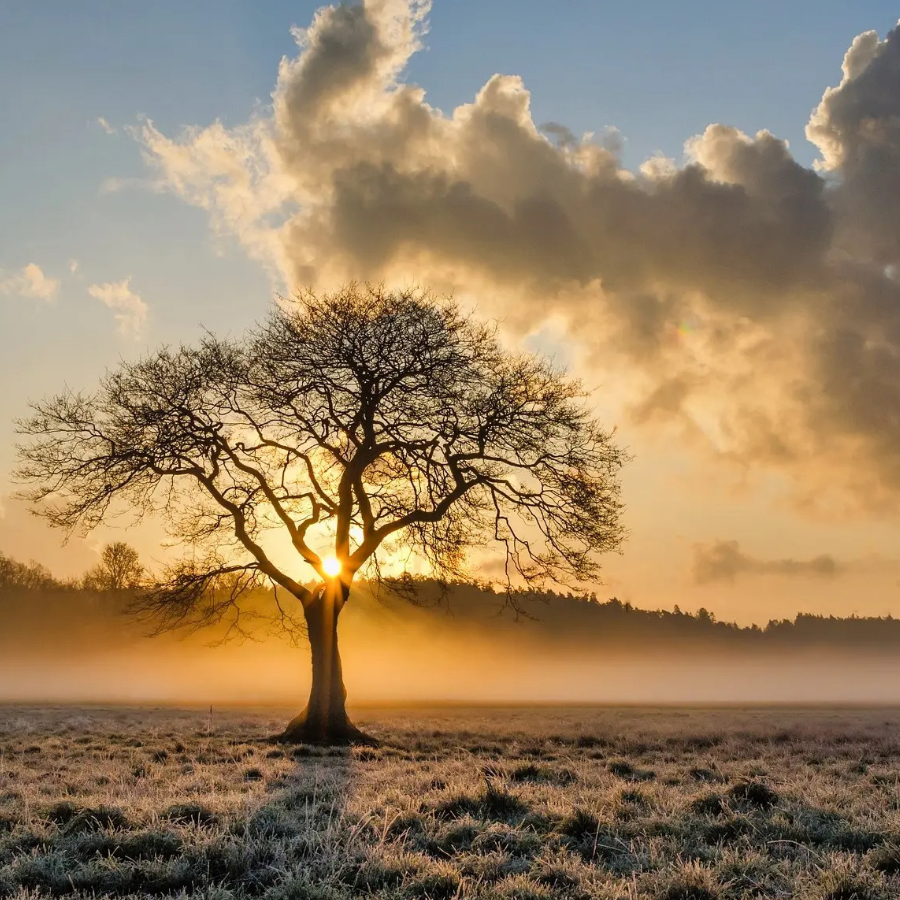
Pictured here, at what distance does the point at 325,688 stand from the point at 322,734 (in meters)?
1.42

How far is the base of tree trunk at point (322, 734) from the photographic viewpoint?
23578 mm

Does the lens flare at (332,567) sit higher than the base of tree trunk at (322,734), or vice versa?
the lens flare at (332,567)

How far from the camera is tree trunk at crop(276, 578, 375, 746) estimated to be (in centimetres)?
2391

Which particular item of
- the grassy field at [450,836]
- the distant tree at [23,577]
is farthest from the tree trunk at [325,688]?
the distant tree at [23,577]

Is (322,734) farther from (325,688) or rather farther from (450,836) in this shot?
(450,836)

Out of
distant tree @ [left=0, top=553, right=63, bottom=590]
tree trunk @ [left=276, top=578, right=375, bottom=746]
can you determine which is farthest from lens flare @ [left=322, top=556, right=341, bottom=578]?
distant tree @ [left=0, top=553, right=63, bottom=590]

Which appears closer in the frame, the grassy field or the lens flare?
the grassy field

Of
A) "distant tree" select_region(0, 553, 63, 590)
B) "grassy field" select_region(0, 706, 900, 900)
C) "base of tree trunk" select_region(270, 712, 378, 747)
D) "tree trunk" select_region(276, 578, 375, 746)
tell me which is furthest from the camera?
"distant tree" select_region(0, 553, 63, 590)

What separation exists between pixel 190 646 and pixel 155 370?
89.6 metres

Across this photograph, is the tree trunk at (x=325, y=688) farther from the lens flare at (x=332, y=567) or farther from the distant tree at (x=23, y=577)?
the distant tree at (x=23, y=577)

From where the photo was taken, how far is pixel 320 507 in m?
27.1

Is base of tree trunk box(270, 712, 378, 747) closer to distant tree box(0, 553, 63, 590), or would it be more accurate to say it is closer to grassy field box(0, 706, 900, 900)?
grassy field box(0, 706, 900, 900)

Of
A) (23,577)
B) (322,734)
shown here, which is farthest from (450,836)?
(23,577)

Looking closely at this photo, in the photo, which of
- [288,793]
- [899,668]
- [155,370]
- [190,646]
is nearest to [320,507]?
[155,370]
